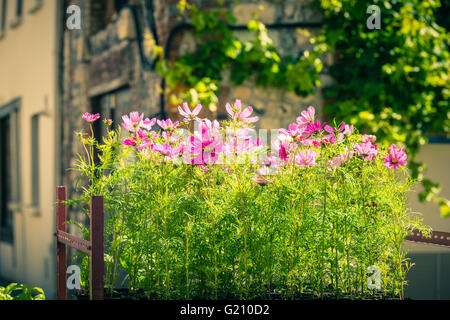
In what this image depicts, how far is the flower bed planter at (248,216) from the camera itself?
329cm

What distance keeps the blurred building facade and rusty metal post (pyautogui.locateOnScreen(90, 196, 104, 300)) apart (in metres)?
3.85

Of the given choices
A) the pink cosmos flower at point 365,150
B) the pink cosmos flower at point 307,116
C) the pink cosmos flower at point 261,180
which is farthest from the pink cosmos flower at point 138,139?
the pink cosmos flower at point 365,150

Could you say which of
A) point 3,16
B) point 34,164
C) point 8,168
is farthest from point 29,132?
point 3,16

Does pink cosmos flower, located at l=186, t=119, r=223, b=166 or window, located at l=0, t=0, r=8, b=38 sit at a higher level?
window, located at l=0, t=0, r=8, b=38

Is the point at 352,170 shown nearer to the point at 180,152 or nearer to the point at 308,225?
the point at 308,225

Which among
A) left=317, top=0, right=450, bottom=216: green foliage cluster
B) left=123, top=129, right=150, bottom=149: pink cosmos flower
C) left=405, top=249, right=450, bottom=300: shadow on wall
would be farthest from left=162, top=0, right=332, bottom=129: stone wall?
left=123, top=129, right=150, bottom=149: pink cosmos flower

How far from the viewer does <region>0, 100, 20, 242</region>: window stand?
12.8 m

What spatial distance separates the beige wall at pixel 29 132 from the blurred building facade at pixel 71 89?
0.02 metres

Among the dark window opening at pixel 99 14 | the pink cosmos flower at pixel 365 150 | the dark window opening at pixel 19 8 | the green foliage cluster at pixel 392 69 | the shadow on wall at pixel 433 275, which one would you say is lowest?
the shadow on wall at pixel 433 275

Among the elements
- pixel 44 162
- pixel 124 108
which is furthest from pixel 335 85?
pixel 44 162

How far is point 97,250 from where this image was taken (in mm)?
3111

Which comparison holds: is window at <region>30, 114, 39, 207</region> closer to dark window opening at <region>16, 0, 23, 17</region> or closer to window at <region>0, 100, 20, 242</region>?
window at <region>0, 100, 20, 242</region>

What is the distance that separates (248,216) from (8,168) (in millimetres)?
11713

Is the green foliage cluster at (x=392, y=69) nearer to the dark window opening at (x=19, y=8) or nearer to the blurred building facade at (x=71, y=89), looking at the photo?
the blurred building facade at (x=71, y=89)
